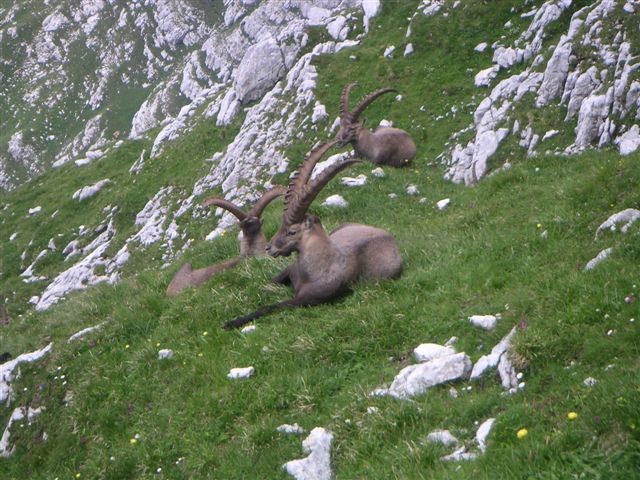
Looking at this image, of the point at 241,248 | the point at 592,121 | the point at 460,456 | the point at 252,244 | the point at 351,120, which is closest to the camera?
the point at 460,456

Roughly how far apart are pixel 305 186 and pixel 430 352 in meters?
4.42

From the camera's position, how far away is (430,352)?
859 centimetres

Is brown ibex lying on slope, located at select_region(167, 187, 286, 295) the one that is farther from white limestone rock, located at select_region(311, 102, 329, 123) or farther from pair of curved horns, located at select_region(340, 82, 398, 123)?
white limestone rock, located at select_region(311, 102, 329, 123)

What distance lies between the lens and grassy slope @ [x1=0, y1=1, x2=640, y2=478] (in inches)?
254

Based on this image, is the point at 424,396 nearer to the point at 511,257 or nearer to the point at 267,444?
the point at 267,444

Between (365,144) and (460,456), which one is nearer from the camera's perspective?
(460,456)

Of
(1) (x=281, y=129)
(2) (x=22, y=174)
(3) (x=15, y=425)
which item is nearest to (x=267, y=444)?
(3) (x=15, y=425)

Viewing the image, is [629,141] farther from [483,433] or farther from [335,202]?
[483,433]

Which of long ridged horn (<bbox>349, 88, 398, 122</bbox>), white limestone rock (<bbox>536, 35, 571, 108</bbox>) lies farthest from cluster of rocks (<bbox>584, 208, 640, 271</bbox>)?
long ridged horn (<bbox>349, 88, 398, 122</bbox>)

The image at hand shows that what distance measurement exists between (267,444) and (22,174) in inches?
4608

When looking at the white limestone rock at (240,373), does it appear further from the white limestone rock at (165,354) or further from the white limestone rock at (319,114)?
the white limestone rock at (319,114)

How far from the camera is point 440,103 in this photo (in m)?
26.0

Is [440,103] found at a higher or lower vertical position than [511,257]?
lower

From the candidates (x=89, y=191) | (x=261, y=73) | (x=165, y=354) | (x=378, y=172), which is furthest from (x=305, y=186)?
(x=89, y=191)
